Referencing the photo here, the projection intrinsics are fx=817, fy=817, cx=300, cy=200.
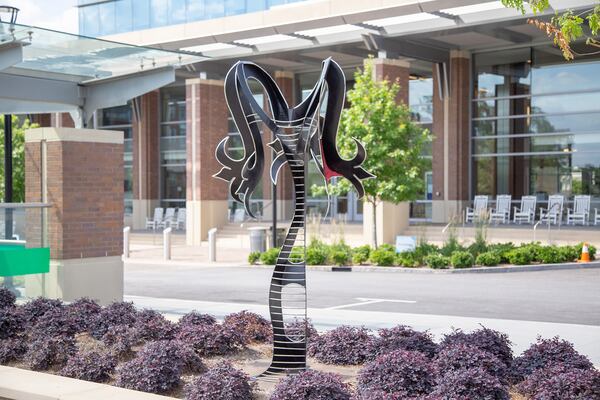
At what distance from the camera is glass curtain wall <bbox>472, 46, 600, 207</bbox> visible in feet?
101

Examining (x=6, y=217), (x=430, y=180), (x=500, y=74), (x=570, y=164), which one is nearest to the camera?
(x=6, y=217)

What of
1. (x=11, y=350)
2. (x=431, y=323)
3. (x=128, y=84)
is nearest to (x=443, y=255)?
(x=431, y=323)

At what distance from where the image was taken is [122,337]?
8.55m

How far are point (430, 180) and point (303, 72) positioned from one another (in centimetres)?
823

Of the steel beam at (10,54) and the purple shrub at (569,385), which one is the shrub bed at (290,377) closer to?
the purple shrub at (569,385)

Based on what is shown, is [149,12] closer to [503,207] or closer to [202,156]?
[202,156]

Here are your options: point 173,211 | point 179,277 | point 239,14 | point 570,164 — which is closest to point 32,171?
point 179,277

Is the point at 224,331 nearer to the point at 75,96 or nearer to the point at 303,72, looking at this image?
the point at 75,96

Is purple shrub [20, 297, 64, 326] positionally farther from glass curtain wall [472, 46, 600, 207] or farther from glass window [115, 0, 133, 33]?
glass window [115, 0, 133, 33]

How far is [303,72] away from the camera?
38875mm

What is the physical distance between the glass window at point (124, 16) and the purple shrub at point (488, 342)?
28.4m

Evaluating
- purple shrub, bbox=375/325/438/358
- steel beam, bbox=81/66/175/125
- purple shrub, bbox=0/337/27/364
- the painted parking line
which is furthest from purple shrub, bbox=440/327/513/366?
steel beam, bbox=81/66/175/125

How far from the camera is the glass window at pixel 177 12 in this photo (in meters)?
32.0

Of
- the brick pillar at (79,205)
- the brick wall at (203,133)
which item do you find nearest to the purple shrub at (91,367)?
the brick pillar at (79,205)
